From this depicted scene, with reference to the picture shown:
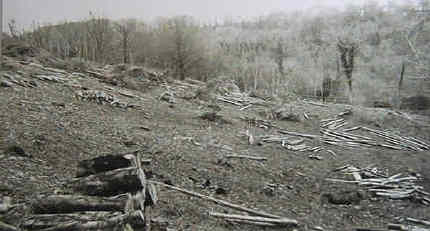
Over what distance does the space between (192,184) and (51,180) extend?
7.64 ft

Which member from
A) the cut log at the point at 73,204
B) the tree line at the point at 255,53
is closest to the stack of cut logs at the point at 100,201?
the cut log at the point at 73,204

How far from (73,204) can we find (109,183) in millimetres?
546

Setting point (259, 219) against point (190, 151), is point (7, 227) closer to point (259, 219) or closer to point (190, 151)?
point (259, 219)

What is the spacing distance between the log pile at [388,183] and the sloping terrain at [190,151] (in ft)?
0.36

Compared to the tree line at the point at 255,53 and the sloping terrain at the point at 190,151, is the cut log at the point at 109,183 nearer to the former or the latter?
the sloping terrain at the point at 190,151

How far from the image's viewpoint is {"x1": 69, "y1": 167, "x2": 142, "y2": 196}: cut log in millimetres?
3781

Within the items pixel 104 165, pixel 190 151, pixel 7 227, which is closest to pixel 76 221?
pixel 7 227

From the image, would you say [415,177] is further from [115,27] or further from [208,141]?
[115,27]

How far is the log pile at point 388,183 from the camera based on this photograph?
601cm

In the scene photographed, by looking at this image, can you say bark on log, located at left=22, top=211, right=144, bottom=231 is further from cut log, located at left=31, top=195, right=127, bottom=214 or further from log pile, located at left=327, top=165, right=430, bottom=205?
log pile, located at left=327, top=165, right=430, bottom=205

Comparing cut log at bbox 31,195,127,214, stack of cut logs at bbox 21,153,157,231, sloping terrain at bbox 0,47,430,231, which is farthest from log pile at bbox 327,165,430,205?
cut log at bbox 31,195,127,214

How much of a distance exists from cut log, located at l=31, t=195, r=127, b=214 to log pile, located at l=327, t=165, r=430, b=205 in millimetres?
5124

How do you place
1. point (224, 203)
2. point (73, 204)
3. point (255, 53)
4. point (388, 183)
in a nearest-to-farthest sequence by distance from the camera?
point (73, 204) → point (224, 203) → point (388, 183) → point (255, 53)

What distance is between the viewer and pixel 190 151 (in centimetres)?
695
